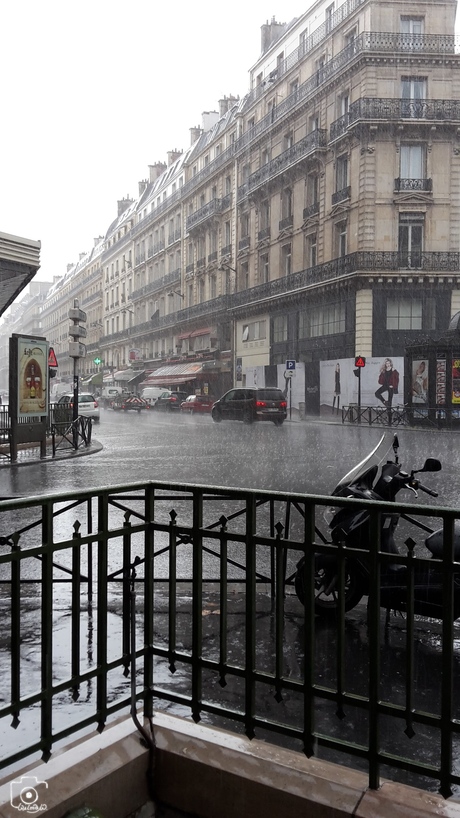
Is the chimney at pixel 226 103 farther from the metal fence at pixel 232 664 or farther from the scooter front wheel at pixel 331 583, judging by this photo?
the metal fence at pixel 232 664

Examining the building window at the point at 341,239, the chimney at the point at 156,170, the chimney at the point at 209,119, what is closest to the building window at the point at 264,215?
the building window at the point at 341,239

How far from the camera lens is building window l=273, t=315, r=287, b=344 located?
41219 mm

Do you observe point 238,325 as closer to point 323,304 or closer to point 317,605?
point 323,304

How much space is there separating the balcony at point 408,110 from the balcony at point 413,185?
2609 millimetres

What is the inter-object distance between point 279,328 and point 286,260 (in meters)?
3.87

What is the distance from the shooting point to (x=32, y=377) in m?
15.9

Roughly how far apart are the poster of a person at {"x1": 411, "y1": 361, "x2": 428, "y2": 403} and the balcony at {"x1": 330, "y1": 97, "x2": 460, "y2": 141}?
12897 mm

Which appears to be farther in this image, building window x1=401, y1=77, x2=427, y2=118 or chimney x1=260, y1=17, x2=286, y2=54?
chimney x1=260, y1=17, x2=286, y2=54

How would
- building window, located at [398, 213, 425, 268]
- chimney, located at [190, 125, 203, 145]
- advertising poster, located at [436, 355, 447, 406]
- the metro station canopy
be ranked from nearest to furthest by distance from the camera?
the metro station canopy < advertising poster, located at [436, 355, 447, 406] < building window, located at [398, 213, 425, 268] < chimney, located at [190, 125, 203, 145]

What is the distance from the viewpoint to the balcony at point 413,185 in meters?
33.2

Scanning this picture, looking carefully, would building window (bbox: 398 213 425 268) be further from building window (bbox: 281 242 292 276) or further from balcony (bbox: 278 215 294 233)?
building window (bbox: 281 242 292 276)

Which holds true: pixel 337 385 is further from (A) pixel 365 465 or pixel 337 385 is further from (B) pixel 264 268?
(A) pixel 365 465

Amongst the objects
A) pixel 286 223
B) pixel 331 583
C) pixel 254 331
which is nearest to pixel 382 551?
pixel 331 583

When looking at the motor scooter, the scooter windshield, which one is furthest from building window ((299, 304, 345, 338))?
the motor scooter
